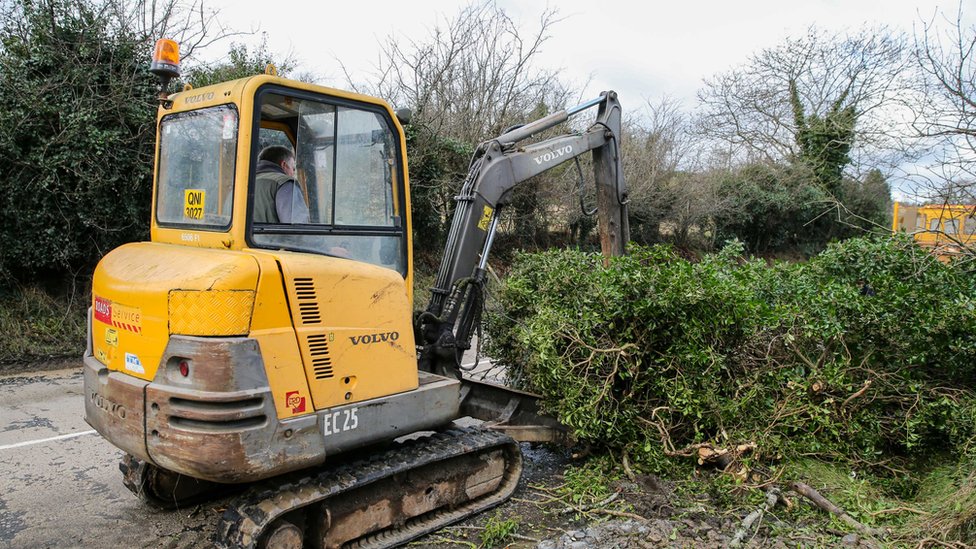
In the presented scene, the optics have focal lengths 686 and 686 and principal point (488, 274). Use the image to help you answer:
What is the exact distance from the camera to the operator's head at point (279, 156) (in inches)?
164

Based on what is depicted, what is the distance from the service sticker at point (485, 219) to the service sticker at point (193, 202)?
2.09m

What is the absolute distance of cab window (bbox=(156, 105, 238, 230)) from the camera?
3846 mm

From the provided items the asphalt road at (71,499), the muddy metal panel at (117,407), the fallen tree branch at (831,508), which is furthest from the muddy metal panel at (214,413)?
the fallen tree branch at (831,508)

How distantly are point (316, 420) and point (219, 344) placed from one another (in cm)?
69

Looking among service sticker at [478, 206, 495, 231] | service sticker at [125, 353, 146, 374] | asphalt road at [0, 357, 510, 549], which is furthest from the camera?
service sticker at [478, 206, 495, 231]

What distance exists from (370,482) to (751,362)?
10.1ft

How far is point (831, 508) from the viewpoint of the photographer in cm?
434

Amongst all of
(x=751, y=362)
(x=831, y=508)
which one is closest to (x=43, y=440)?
(x=751, y=362)

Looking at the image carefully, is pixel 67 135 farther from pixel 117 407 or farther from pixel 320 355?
pixel 320 355

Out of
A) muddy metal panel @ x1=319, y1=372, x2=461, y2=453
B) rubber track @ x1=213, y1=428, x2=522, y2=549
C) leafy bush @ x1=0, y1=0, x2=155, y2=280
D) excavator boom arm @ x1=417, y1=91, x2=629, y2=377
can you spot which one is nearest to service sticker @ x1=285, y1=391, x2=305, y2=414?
muddy metal panel @ x1=319, y1=372, x2=461, y2=453

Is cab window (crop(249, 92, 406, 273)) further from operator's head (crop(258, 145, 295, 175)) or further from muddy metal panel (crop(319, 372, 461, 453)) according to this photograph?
A: muddy metal panel (crop(319, 372, 461, 453))

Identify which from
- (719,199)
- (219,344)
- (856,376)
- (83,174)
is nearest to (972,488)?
(856,376)

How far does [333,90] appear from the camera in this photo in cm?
411

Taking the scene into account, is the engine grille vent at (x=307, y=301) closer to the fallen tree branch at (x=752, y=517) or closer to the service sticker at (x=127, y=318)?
the service sticker at (x=127, y=318)
